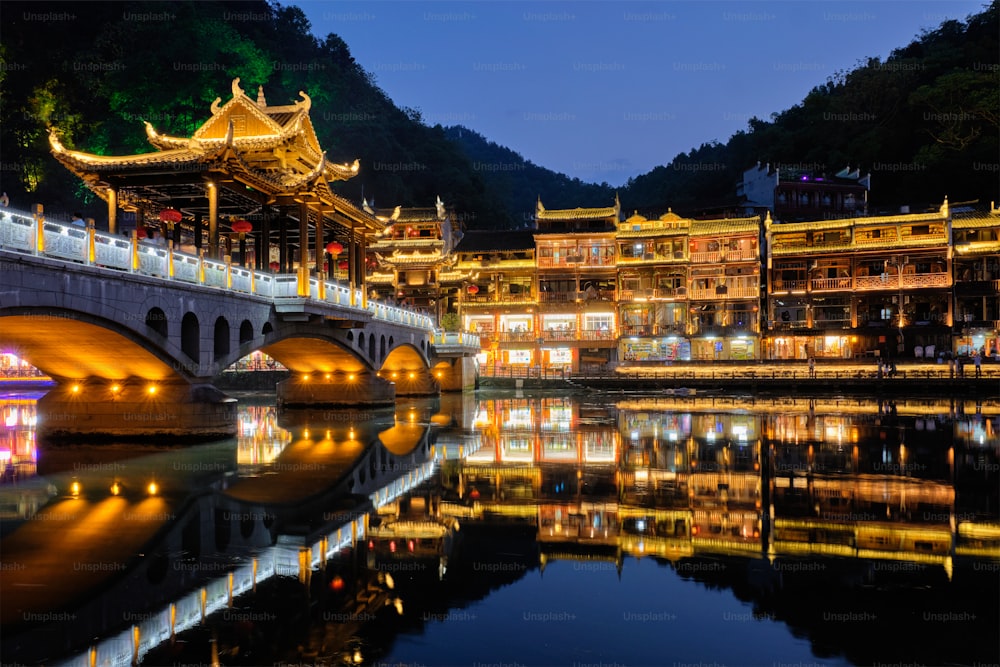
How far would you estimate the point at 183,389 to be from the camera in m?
22.4

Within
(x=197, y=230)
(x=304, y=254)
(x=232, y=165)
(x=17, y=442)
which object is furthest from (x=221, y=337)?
(x=197, y=230)

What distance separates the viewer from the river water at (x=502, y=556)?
24.7 ft

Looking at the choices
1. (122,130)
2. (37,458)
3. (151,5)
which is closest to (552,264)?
(122,130)

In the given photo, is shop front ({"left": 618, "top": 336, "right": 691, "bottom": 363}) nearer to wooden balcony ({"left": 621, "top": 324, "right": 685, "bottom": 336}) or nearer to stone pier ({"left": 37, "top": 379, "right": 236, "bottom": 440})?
wooden balcony ({"left": 621, "top": 324, "right": 685, "bottom": 336})

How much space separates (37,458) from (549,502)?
612 inches

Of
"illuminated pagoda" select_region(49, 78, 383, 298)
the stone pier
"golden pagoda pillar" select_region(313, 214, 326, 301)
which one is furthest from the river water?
"illuminated pagoda" select_region(49, 78, 383, 298)

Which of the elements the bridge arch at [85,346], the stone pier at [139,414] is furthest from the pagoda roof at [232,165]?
the stone pier at [139,414]

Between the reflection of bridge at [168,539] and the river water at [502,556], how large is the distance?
59 mm

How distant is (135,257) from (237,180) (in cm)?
778

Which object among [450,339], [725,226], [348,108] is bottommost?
[450,339]

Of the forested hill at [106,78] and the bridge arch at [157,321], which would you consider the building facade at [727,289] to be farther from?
the bridge arch at [157,321]

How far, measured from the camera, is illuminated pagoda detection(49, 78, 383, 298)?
24.3m

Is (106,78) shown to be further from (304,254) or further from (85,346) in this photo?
(85,346)

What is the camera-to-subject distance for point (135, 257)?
1870 cm
